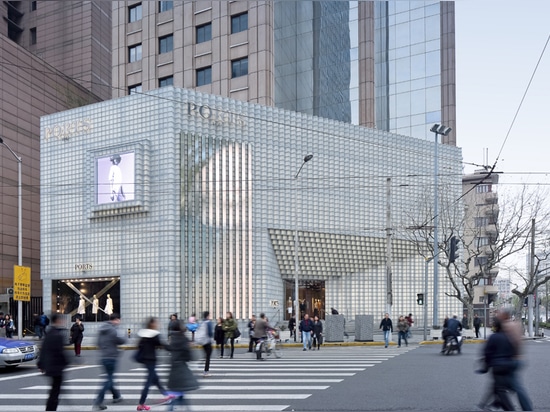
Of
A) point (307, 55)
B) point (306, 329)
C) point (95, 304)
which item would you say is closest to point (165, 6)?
point (307, 55)

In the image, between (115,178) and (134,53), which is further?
(134,53)

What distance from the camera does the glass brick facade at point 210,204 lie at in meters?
37.2

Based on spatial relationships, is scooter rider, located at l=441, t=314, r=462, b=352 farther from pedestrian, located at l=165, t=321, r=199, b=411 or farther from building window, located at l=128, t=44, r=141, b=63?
building window, located at l=128, t=44, r=141, b=63

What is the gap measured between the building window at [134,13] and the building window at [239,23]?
918 cm

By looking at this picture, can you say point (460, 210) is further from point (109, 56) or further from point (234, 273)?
point (109, 56)

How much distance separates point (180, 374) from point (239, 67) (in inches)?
1798

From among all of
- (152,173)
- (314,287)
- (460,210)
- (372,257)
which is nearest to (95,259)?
(152,173)

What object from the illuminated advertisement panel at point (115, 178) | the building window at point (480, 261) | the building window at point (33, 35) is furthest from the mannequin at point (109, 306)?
the building window at point (33, 35)

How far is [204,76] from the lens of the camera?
55719mm

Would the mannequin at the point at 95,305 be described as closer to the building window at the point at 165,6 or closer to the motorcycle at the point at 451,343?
the motorcycle at the point at 451,343

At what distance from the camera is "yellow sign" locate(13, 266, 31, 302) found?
107 feet

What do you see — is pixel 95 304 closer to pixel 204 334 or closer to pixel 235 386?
pixel 204 334

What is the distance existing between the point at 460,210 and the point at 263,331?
25.6 meters

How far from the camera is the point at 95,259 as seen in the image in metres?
39.2
